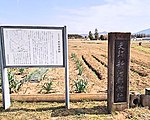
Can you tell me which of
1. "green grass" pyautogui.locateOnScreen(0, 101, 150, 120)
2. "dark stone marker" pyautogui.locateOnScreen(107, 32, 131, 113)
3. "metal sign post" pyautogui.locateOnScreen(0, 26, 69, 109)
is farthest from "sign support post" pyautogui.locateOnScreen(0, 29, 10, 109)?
"dark stone marker" pyautogui.locateOnScreen(107, 32, 131, 113)

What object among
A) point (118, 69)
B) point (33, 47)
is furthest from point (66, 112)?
point (33, 47)

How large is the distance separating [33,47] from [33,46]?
0.08ft

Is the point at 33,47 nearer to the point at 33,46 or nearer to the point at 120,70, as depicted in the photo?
the point at 33,46

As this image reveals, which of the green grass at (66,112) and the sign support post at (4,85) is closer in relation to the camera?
the green grass at (66,112)

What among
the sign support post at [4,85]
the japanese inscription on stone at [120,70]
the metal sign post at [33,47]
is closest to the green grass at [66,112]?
the sign support post at [4,85]

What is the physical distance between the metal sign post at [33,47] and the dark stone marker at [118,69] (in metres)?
1.12

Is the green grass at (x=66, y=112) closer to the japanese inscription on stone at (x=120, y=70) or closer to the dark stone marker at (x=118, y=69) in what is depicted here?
the dark stone marker at (x=118, y=69)

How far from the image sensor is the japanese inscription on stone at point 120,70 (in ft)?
15.1

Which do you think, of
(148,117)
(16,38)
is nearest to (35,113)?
(16,38)

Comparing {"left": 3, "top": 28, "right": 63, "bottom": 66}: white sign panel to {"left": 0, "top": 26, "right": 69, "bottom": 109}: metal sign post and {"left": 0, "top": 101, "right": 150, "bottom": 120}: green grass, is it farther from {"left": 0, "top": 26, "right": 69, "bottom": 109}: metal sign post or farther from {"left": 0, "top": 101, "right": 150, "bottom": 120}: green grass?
{"left": 0, "top": 101, "right": 150, "bottom": 120}: green grass

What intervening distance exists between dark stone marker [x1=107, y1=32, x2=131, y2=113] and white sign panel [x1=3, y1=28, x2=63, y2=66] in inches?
48.9

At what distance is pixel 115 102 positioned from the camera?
4.77 meters

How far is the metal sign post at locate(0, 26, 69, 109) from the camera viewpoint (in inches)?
189

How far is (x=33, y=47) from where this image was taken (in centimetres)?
486
